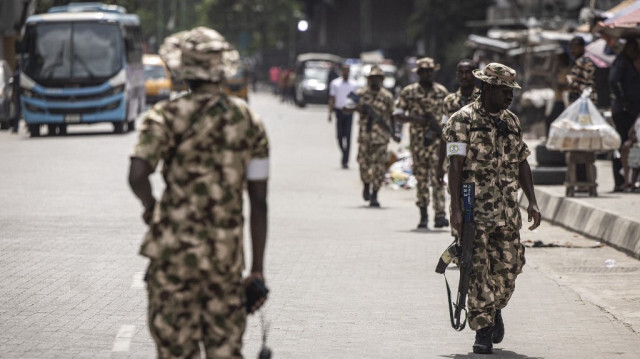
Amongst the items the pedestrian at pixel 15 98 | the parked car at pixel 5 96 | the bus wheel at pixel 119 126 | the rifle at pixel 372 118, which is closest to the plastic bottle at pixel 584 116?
the rifle at pixel 372 118

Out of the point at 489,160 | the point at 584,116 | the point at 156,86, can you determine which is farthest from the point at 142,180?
the point at 156,86

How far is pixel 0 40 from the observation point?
51656 millimetres

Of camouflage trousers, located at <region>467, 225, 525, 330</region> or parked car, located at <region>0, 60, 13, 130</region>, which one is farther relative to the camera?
parked car, located at <region>0, 60, 13, 130</region>

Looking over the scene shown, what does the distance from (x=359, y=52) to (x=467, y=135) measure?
3095 inches

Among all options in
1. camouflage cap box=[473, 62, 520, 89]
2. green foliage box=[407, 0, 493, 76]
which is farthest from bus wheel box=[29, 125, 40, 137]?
green foliage box=[407, 0, 493, 76]

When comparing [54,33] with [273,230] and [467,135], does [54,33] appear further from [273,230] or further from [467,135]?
[467,135]

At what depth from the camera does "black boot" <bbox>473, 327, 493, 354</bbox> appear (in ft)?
25.2

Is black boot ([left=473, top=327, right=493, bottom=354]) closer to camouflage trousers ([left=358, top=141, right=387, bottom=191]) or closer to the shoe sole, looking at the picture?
the shoe sole

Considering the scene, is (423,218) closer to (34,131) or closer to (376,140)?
(376,140)

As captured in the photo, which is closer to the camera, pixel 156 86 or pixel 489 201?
pixel 489 201

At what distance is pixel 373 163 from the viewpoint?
17.0m

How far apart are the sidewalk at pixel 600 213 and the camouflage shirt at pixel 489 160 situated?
463 centimetres

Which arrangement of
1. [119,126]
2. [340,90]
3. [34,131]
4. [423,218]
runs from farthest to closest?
[119,126]
[34,131]
[340,90]
[423,218]

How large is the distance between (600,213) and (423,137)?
1.98 m
